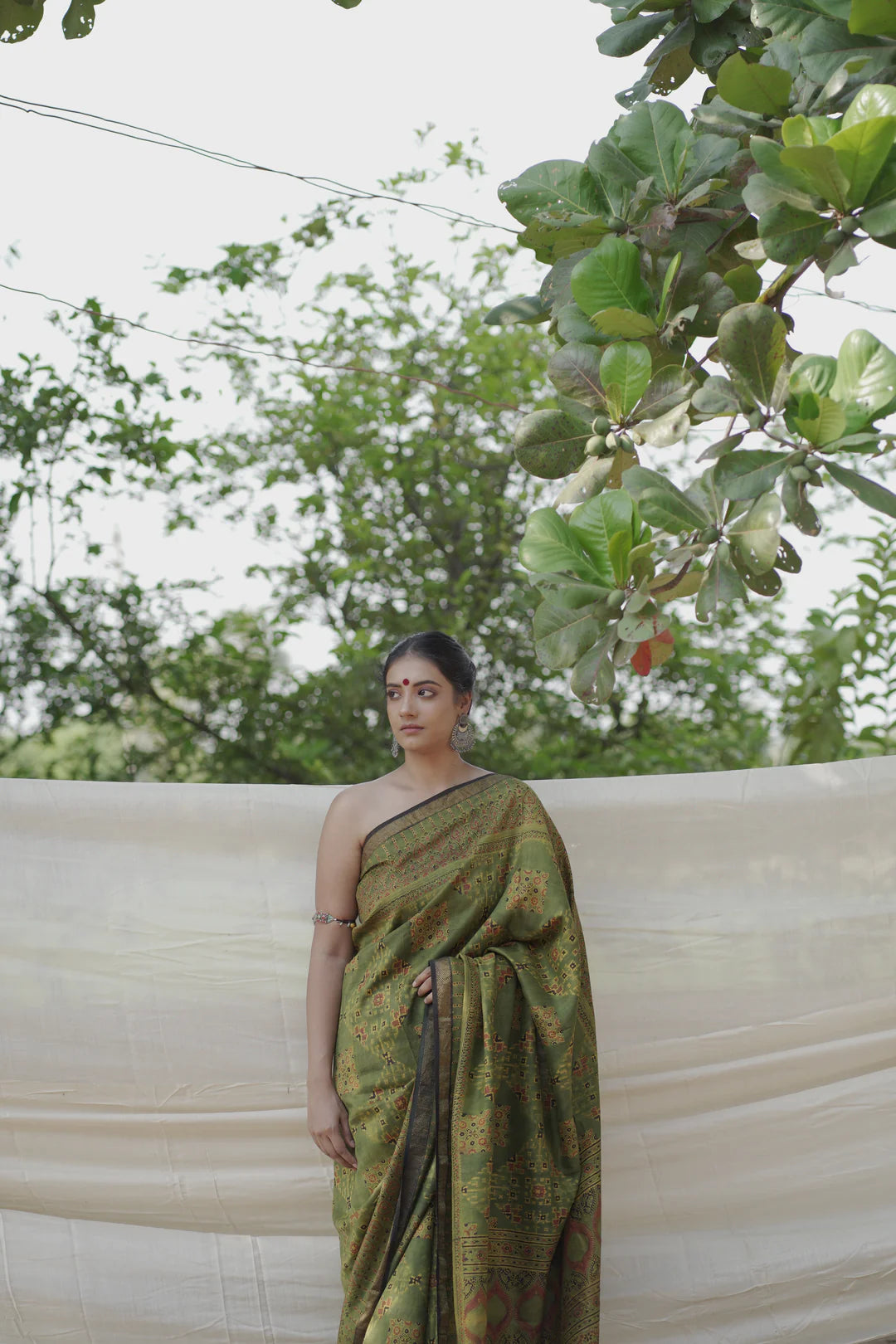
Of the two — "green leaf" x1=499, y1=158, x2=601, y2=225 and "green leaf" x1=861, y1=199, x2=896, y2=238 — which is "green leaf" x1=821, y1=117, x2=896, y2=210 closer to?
"green leaf" x1=861, y1=199, x2=896, y2=238

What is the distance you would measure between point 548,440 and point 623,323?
0.14 metres

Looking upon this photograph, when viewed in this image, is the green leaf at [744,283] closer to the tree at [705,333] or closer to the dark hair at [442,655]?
the tree at [705,333]

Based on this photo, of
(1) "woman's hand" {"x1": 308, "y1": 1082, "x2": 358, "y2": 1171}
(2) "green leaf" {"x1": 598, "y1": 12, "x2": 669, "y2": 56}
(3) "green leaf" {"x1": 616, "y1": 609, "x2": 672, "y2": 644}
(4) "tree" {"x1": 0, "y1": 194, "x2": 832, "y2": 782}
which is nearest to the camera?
(3) "green leaf" {"x1": 616, "y1": 609, "x2": 672, "y2": 644}

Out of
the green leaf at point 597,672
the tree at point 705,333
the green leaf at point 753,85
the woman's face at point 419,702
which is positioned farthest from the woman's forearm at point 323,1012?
the green leaf at point 753,85

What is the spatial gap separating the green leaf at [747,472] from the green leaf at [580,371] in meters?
0.19

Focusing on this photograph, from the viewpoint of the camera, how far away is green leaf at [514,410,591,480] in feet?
3.81

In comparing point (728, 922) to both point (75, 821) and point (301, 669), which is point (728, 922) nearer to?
point (75, 821)

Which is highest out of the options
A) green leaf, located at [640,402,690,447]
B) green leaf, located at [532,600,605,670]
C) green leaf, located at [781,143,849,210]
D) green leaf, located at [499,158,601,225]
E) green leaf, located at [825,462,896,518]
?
green leaf, located at [499,158,601,225]

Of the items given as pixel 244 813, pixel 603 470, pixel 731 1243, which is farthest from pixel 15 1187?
pixel 603 470

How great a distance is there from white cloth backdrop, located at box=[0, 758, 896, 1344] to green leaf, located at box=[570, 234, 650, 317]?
1281mm

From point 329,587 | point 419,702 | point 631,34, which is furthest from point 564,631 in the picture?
point 329,587

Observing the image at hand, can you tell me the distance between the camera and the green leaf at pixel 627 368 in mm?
1056

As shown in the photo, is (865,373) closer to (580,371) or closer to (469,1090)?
(580,371)

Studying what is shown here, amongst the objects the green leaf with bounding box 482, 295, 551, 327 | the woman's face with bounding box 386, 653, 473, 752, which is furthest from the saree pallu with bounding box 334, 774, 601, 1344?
the green leaf with bounding box 482, 295, 551, 327
